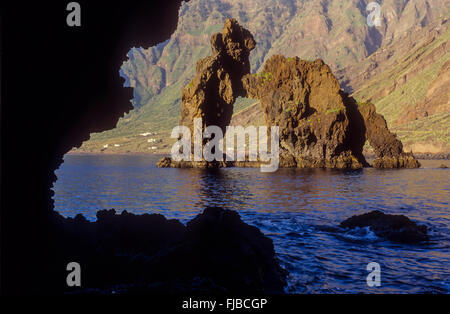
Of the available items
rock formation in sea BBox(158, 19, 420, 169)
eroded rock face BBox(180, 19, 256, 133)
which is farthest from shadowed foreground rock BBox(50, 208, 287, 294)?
eroded rock face BBox(180, 19, 256, 133)

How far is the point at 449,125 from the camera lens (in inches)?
6314

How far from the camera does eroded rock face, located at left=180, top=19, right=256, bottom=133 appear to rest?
9819cm

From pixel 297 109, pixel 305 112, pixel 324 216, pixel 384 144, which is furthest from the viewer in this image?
pixel 305 112

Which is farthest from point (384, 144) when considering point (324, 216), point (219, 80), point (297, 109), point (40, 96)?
point (40, 96)

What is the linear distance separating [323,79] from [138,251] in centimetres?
9228

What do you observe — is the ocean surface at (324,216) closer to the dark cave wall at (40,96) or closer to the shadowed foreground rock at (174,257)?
the shadowed foreground rock at (174,257)

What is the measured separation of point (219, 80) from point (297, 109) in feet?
74.6

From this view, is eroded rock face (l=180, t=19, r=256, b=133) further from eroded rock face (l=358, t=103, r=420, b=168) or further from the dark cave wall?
the dark cave wall

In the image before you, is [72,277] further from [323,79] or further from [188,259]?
[323,79]

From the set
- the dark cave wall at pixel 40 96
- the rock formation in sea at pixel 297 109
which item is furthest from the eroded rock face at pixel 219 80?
the dark cave wall at pixel 40 96

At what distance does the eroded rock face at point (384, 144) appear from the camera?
93250 millimetres

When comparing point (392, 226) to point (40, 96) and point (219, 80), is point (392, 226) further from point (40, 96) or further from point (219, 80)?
point (219, 80)

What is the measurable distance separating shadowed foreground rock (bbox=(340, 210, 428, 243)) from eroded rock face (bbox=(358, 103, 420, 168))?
74979 millimetres

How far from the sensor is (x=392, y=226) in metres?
22.9
